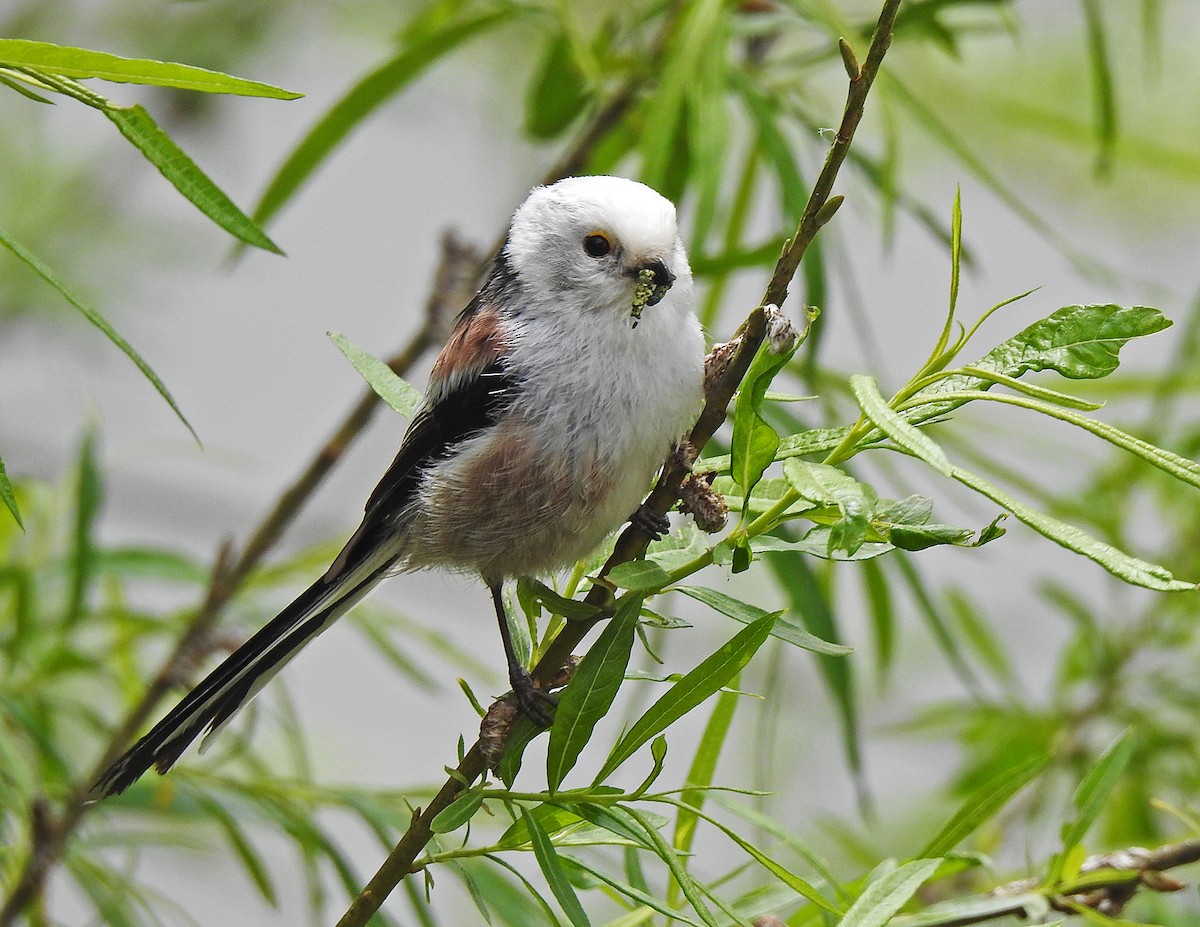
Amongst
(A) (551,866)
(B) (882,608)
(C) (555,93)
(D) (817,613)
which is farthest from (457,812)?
(C) (555,93)

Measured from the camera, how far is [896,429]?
2.41 ft

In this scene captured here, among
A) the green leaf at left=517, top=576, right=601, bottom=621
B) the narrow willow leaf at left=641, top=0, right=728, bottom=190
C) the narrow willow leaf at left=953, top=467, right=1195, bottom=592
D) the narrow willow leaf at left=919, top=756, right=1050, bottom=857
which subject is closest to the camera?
the narrow willow leaf at left=953, top=467, right=1195, bottom=592

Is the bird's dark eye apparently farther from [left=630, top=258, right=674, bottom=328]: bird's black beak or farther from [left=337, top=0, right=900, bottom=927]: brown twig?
[left=337, top=0, right=900, bottom=927]: brown twig

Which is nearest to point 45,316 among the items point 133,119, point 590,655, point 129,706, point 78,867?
point 129,706

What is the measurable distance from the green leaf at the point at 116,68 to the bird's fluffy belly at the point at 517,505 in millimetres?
642

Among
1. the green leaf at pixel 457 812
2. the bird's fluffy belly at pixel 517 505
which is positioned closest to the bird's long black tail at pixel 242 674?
the bird's fluffy belly at pixel 517 505

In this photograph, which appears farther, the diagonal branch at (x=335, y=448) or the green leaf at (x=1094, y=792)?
the diagonal branch at (x=335, y=448)

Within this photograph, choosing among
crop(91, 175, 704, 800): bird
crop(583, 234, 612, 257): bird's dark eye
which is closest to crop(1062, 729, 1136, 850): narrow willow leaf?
crop(91, 175, 704, 800): bird

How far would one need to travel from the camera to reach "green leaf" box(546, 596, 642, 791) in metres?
0.92

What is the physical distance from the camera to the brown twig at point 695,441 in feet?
2.63

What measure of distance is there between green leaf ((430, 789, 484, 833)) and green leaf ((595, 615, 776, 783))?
90 millimetres

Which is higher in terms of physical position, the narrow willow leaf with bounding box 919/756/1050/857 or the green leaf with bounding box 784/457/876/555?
the green leaf with bounding box 784/457/876/555

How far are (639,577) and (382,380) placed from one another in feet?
1.35

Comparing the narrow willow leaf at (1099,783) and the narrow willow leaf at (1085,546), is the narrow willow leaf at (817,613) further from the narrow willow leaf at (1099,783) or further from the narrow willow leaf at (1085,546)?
the narrow willow leaf at (1085,546)
